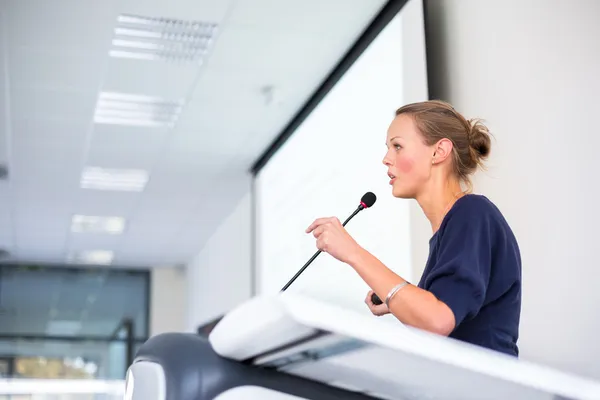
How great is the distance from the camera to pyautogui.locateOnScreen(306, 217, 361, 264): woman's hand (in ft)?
3.26

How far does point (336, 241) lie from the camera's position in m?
1.00

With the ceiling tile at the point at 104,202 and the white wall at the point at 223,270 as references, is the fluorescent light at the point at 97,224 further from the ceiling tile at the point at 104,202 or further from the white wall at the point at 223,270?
the white wall at the point at 223,270

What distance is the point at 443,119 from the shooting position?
4.07ft

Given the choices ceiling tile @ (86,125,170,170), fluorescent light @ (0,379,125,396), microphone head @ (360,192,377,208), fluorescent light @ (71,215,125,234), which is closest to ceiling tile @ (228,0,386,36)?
ceiling tile @ (86,125,170,170)

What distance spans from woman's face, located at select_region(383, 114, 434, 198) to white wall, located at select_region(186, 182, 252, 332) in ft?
15.9

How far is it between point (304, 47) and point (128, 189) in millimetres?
2760

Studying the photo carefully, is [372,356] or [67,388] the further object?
[67,388]

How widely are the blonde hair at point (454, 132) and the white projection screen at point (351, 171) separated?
59.8 inches

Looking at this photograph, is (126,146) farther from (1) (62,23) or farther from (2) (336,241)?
(2) (336,241)

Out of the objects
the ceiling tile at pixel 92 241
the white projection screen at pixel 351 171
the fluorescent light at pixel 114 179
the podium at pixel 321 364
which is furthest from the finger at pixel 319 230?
the ceiling tile at pixel 92 241

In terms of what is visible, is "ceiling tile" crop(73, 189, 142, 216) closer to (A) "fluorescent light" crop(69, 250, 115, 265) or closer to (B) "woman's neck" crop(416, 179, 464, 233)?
(A) "fluorescent light" crop(69, 250, 115, 265)

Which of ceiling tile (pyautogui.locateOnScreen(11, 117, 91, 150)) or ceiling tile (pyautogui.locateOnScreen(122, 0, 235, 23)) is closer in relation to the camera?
ceiling tile (pyautogui.locateOnScreen(122, 0, 235, 23))

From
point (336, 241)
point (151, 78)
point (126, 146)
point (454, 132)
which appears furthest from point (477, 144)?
point (126, 146)

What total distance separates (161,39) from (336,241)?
123 inches
